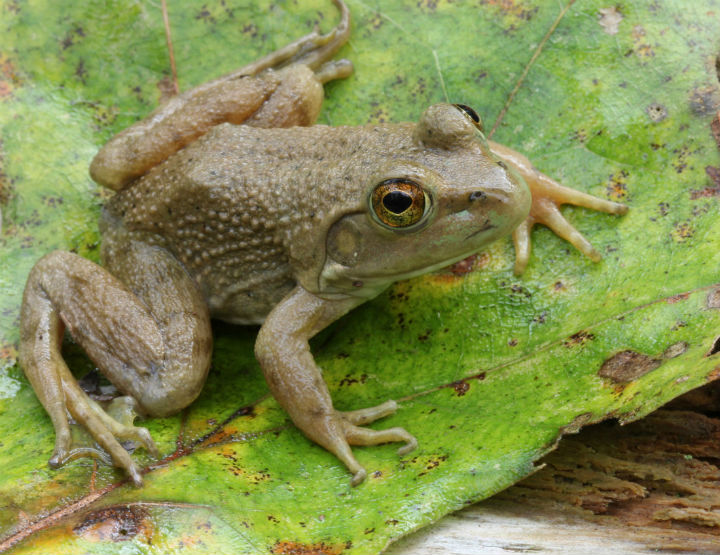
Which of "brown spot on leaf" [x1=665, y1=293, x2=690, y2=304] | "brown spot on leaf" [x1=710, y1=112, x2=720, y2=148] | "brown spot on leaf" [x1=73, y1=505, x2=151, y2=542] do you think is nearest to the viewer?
"brown spot on leaf" [x1=73, y1=505, x2=151, y2=542]

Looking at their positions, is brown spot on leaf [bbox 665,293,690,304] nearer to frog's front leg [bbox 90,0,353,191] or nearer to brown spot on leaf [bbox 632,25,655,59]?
brown spot on leaf [bbox 632,25,655,59]

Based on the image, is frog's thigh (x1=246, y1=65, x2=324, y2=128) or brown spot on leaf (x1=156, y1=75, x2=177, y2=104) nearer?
frog's thigh (x1=246, y1=65, x2=324, y2=128)

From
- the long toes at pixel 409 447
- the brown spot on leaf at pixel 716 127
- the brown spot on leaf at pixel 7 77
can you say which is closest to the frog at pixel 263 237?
the long toes at pixel 409 447

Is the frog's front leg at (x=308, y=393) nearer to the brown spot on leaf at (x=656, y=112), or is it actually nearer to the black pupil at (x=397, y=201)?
the black pupil at (x=397, y=201)

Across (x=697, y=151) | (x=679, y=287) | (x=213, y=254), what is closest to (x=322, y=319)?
(x=213, y=254)

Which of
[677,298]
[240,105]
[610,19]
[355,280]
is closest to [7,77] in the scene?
[240,105]

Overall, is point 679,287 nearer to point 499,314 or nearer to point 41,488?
point 499,314

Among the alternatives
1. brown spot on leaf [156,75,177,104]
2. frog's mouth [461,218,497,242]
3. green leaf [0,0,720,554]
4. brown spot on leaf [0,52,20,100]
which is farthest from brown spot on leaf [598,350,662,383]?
brown spot on leaf [0,52,20,100]
